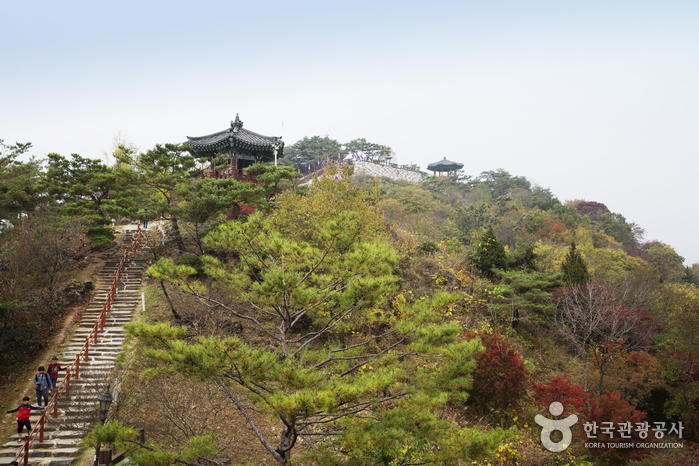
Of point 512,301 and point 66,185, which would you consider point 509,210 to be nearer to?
point 512,301

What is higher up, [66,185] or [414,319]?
[66,185]

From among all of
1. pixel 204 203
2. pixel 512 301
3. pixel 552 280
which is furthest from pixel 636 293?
pixel 204 203

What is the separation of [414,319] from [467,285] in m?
10.1

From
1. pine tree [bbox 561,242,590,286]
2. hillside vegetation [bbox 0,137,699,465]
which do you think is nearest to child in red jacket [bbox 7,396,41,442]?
hillside vegetation [bbox 0,137,699,465]

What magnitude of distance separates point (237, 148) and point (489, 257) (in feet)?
47.2

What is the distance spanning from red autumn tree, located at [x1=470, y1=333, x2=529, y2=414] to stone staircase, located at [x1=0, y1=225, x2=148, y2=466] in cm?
851

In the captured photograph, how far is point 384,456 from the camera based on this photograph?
18.6 ft

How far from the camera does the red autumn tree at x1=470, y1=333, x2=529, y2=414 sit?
10016 millimetres

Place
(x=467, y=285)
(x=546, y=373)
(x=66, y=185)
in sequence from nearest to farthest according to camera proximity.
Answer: (x=546, y=373)
(x=467, y=285)
(x=66, y=185)

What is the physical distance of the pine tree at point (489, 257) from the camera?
16812 mm
